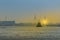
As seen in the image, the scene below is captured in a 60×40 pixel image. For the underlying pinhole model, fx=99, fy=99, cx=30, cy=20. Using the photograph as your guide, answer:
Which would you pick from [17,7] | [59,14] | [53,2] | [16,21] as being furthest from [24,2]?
[59,14]

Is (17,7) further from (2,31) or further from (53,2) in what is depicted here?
(53,2)

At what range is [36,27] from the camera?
137 centimetres

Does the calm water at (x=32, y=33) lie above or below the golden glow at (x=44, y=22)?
below

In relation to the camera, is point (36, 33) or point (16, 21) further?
point (36, 33)

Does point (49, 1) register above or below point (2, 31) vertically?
above

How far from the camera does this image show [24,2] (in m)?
1.39

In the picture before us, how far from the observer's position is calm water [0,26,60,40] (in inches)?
54.9

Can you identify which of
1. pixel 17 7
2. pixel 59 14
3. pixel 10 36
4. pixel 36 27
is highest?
pixel 17 7

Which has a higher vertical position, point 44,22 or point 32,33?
point 44,22

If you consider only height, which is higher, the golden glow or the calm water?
the golden glow

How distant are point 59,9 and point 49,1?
0.18 meters

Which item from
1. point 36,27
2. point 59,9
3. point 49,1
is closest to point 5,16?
point 36,27

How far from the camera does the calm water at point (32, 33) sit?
54.9 inches

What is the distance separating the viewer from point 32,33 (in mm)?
1441
